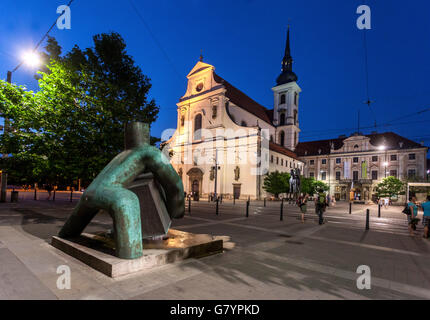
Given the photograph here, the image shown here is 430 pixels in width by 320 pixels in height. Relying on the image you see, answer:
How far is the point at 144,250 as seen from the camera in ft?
14.9

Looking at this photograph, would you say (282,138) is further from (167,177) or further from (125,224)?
A: (125,224)

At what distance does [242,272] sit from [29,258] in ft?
14.1

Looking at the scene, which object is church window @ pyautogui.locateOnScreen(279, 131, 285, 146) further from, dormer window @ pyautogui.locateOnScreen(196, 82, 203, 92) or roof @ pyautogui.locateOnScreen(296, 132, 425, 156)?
dormer window @ pyautogui.locateOnScreen(196, 82, 203, 92)

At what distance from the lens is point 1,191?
15953 millimetres

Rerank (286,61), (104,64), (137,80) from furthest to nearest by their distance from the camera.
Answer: (286,61) < (137,80) < (104,64)

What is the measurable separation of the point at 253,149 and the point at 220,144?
5.52 meters

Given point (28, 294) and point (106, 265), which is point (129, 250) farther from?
point (28, 294)

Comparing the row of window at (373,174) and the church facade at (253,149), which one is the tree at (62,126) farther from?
the row of window at (373,174)

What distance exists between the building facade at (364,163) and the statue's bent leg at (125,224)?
168 ft

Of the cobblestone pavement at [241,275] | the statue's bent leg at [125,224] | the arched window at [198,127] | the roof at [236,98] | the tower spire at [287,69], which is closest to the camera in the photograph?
the cobblestone pavement at [241,275]

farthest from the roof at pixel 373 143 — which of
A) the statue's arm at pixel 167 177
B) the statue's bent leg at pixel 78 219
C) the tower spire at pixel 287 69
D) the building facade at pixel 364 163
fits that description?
the statue's bent leg at pixel 78 219

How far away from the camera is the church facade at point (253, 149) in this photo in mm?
34312

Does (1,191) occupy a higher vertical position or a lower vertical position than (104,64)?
lower

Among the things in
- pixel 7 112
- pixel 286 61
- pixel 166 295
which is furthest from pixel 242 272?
pixel 286 61
